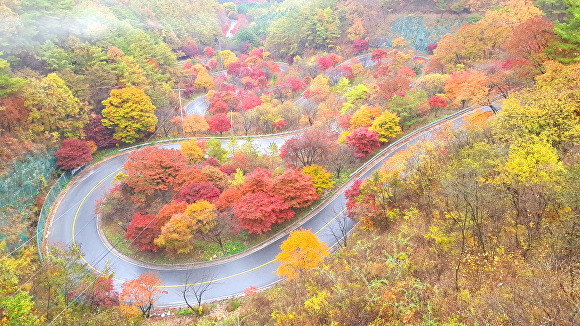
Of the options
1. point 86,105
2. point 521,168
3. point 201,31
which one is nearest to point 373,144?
point 521,168

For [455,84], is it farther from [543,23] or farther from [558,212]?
[558,212]

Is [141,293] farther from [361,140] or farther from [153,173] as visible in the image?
[361,140]

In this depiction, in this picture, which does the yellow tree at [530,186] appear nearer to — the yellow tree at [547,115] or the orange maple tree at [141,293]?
the yellow tree at [547,115]

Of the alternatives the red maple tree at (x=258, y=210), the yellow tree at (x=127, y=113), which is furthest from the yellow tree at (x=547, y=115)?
the yellow tree at (x=127, y=113)

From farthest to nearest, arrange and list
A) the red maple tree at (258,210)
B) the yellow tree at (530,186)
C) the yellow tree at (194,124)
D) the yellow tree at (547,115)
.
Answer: the yellow tree at (194,124) < the red maple tree at (258,210) < the yellow tree at (547,115) < the yellow tree at (530,186)

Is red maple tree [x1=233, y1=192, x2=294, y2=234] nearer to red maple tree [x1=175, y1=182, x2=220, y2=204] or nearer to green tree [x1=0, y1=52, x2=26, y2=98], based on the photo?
red maple tree [x1=175, y1=182, x2=220, y2=204]

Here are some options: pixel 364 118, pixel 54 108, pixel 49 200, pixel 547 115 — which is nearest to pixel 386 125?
pixel 364 118
